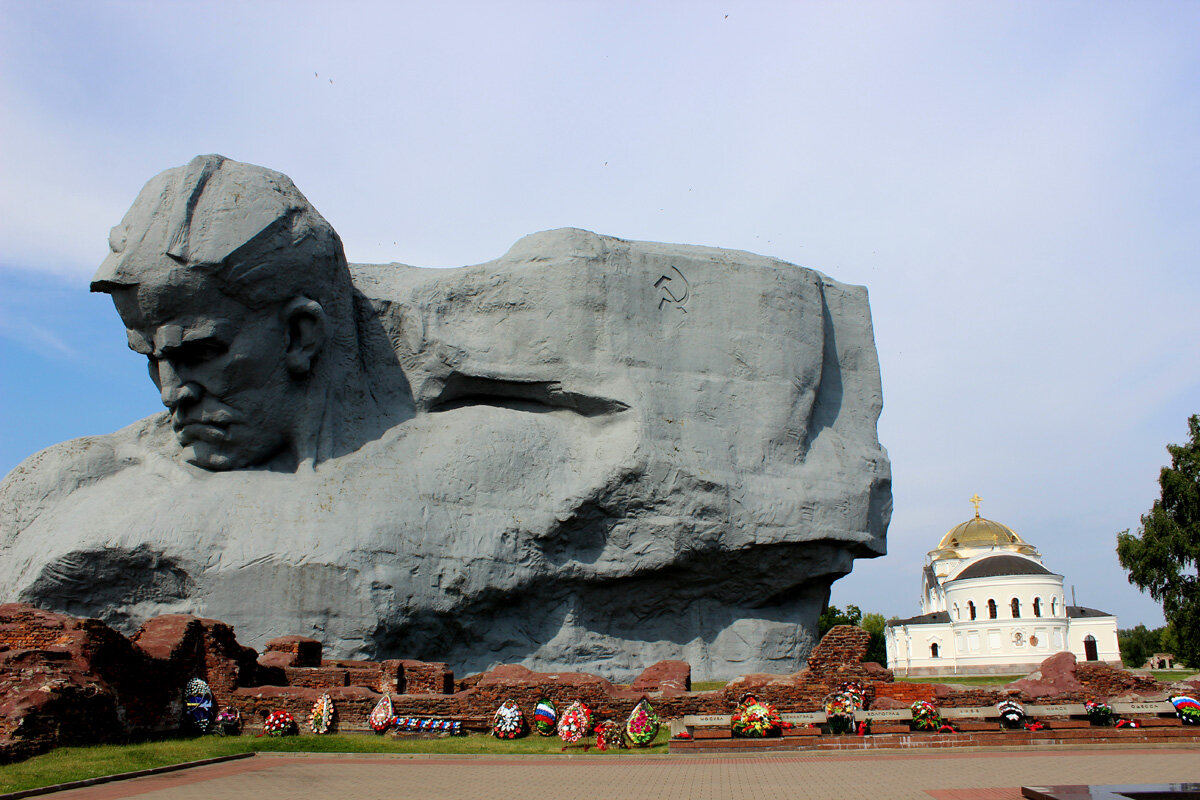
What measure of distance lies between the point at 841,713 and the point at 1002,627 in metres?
41.3

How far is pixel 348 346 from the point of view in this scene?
14.9m

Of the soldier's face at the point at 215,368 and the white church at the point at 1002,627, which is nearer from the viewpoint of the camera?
the soldier's face at the point at 215,368

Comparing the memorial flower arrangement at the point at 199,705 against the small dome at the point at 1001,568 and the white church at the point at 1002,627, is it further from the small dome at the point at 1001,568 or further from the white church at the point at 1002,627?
the small dome at the point at 1001,568

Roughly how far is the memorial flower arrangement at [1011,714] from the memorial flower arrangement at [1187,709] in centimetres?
152

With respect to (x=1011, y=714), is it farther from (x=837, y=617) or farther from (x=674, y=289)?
(x=837, y=617)

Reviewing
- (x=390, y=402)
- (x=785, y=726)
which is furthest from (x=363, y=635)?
(x=785, y=726)

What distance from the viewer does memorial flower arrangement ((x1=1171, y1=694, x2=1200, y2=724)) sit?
9.52 m

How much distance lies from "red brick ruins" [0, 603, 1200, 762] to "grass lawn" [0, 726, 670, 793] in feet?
1.00

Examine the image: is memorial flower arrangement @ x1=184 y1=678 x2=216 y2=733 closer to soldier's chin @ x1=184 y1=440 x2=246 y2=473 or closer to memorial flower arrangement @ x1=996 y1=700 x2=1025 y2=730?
soldier's chin @ x1=184 y1=440 x2=246 y2=473

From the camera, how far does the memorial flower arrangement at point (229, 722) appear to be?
10070 mm

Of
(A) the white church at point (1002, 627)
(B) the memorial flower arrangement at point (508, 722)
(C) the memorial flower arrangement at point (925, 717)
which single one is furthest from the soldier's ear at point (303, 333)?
(A) the white church at point (1002, 627)

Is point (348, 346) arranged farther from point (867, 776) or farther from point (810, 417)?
point (867, 776)

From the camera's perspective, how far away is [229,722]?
10086 mm

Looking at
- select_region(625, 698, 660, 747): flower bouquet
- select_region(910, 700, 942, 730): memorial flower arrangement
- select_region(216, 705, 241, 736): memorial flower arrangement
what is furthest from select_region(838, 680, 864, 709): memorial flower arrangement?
select_region(216, 705, 241, 736): memorial flower arrangement
